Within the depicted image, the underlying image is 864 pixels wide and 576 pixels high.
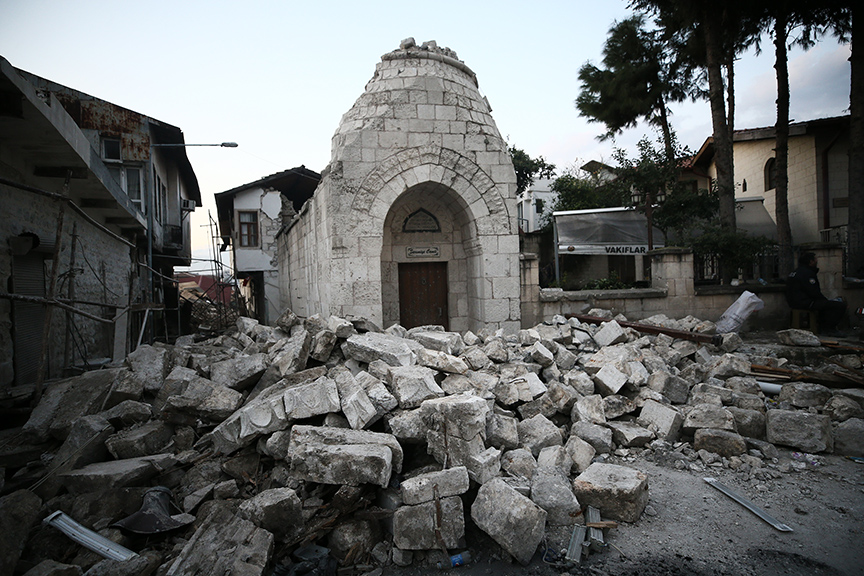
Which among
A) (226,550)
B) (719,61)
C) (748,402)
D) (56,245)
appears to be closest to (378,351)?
(226,550)

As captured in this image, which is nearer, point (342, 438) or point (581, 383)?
point (342, 438)

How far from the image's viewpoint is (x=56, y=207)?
5.98 meters

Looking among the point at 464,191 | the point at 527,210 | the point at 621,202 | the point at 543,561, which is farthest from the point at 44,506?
the point at 527,210

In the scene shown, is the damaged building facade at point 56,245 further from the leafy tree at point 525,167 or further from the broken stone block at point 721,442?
the leafy tree at point 525,167

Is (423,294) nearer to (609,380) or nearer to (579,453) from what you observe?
(609,380)

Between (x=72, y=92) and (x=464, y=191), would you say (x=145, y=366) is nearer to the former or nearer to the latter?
(x=464, y=191)

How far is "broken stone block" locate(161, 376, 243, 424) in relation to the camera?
409 cm

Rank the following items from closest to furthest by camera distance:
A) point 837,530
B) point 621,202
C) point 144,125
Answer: point 837,530 → point 144,125 → point 621,202

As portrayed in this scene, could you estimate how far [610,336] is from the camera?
6668mm

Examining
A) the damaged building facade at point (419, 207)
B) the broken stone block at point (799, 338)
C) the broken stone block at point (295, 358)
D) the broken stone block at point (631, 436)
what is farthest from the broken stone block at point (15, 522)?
the broken stone block at point (799, 338)

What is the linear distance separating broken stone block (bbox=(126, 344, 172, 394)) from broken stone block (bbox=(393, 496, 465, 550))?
3.24m

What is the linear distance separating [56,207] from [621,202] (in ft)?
50.8

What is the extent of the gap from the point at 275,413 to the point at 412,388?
1190 mm

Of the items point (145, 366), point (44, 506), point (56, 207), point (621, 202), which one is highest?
point (621, 202)
